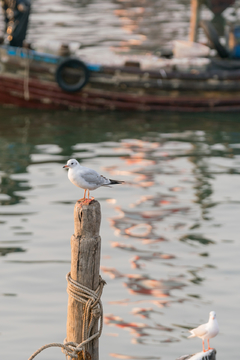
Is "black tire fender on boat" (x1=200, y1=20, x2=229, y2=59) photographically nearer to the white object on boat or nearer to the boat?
the boat

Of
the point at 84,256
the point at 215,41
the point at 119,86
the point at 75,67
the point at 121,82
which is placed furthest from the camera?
the point at 215,41

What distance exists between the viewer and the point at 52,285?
30.8ft

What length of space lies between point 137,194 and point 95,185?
712 centimetres

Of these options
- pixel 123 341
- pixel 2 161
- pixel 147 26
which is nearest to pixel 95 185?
pixel 123 341

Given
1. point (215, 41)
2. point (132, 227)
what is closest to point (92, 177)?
point (132, 227)

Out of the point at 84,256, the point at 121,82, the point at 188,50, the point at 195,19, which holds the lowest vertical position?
the point at 84,256

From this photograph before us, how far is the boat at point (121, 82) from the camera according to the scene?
19.1m

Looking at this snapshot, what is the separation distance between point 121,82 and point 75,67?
4.53 ft

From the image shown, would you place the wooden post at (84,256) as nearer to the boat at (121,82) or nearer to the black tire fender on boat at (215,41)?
the boat at (121,82)

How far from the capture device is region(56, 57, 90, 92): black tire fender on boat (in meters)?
18.9

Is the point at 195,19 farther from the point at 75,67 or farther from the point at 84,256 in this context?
the point at 84,256

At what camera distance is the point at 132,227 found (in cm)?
1184

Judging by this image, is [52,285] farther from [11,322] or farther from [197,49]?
[197,49]

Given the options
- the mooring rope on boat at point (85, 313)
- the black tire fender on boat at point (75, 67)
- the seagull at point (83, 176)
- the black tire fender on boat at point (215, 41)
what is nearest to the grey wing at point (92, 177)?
the seagull at point (83, 176)
